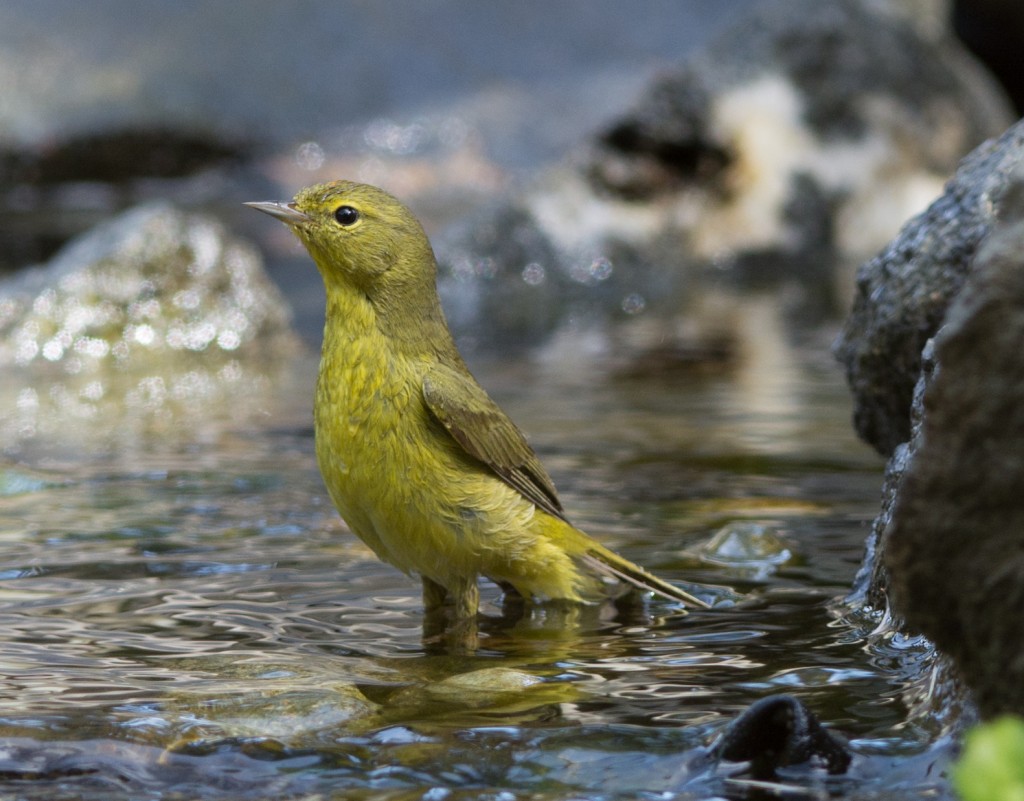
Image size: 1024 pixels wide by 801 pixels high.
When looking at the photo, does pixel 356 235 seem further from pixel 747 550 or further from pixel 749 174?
pixel 749 174

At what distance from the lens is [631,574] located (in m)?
4.18

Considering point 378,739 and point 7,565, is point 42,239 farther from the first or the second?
point 378,739

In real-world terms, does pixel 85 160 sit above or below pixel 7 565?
above

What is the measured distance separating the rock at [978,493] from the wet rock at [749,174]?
37.0 feet

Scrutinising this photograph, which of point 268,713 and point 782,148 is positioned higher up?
point 782,148

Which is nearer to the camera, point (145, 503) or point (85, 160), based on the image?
point (145, 503)

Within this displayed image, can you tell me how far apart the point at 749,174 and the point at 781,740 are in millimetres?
12372

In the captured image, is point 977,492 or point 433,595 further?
point 433,595

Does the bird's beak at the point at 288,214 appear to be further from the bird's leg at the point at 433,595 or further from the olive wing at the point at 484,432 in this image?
the bird's leg at the point at 433,595

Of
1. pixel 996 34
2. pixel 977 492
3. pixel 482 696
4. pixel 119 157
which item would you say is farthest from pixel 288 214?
pixel 996 34

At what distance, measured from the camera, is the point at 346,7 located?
69.6ft

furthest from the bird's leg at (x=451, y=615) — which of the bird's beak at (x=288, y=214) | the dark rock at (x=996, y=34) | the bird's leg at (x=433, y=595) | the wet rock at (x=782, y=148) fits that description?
the dark rock at (x=996, y=34)

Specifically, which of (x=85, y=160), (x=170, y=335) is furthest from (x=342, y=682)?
(x=85, y=160)

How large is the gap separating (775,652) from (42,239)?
1311cm
